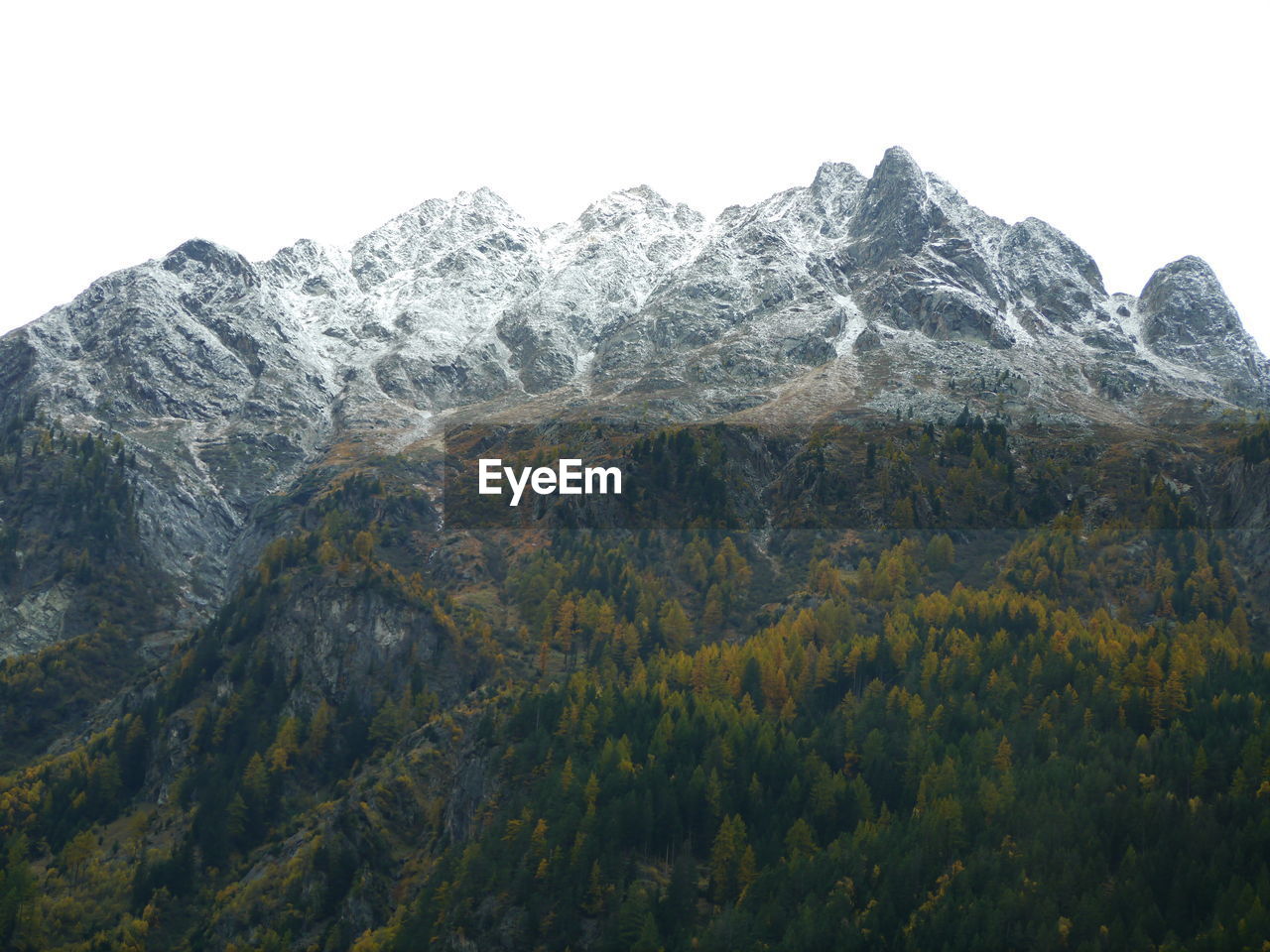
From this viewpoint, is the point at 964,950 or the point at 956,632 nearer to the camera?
the point at 964,950

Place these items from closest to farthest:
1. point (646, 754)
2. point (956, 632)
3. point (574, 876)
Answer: point (574, 876) < point (646, 754) < point (956, 632)

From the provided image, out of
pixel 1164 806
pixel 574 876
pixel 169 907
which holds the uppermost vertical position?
pixel 1164 806

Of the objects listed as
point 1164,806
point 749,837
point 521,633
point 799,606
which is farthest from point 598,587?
point 1164,806

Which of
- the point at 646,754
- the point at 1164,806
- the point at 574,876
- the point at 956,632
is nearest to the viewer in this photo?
the point at 1164,806

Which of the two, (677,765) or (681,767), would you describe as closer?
(681,767)

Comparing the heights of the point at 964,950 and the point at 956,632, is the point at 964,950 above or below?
below

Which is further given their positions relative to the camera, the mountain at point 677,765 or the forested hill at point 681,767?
the mountain at point 677,765

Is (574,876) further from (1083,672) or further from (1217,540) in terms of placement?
(1217,540)

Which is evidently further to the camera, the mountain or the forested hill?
the mountain
